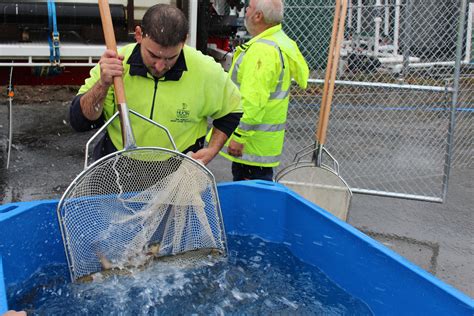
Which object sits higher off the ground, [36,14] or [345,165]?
[36,14]

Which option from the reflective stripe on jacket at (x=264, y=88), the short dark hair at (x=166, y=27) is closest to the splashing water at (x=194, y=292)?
the short dark hair at (x=166, y=27)

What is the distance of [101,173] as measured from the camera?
2408mm

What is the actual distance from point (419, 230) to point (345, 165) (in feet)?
5.69

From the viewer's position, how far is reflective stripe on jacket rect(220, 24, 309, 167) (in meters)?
3.72

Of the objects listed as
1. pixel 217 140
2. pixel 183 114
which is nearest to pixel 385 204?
pixel 217 140

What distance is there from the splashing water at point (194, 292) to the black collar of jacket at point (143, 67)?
89cm

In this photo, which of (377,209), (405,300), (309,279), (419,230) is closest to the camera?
(405,300)

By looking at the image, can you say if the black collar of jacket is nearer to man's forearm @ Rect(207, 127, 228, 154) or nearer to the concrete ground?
man's forearm @ Rect(207, 127, 228, 154)

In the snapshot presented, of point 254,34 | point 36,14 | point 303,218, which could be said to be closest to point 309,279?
point 303,218

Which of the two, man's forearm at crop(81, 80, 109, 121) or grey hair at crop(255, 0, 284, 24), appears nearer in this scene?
man's forearm at crop(81, 80, 109, 121)

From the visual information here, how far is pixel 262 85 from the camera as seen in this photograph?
12.2 ft

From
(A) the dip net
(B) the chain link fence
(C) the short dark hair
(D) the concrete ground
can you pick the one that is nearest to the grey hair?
(B) the chain link fence

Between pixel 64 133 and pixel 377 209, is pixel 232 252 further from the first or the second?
pixel 64 133

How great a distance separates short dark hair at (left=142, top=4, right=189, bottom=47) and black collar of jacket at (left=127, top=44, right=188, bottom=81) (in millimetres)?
208
